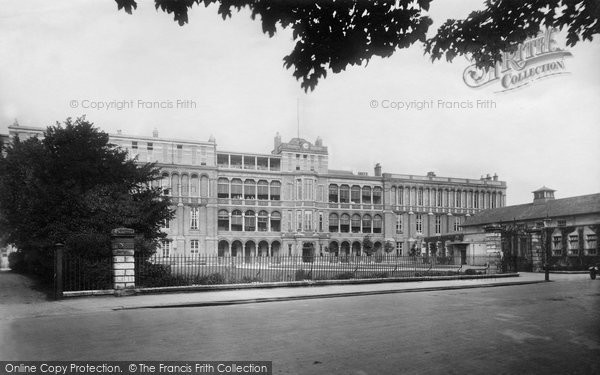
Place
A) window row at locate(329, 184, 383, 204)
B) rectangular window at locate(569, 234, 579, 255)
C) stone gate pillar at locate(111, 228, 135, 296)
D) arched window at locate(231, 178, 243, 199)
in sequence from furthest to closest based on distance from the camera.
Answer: window row at locate(329, 184, 383, 204)
arched window at locate(231, 178, 243, 199)
rectangular window at locate(569, 234, 579, 255)
stone gate pillar at locate(111, 228, 135, 296)

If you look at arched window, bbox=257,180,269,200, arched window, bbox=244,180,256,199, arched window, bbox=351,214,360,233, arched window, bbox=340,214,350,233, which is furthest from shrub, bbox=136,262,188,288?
arched window, bbox=351,214,360,233

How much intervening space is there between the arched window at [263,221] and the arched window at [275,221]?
0.81 m

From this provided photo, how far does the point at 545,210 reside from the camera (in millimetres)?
36750

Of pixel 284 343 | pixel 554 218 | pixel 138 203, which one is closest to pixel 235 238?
pixel 554 218

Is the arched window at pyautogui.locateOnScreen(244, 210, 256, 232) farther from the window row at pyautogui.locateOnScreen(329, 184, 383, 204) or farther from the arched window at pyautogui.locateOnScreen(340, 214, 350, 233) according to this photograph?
the arched window at pyautogui.locateOnScreen(340, 214, 350, 233)

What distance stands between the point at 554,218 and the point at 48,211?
32883 mm

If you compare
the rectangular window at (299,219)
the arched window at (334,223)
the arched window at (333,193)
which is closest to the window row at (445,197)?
the arched window at (333,193)

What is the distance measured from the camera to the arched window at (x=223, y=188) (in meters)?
59.4

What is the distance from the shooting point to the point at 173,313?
1055cm

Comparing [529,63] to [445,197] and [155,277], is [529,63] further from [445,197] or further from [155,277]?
[445,197]

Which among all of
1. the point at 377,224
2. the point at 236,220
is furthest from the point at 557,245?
the point at 236,220

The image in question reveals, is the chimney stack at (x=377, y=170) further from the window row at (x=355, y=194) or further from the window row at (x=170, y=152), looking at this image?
the window row at (x=170, y=152)

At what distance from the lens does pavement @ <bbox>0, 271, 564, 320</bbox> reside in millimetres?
10961

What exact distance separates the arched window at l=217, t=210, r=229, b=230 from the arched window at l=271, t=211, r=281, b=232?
607cm
